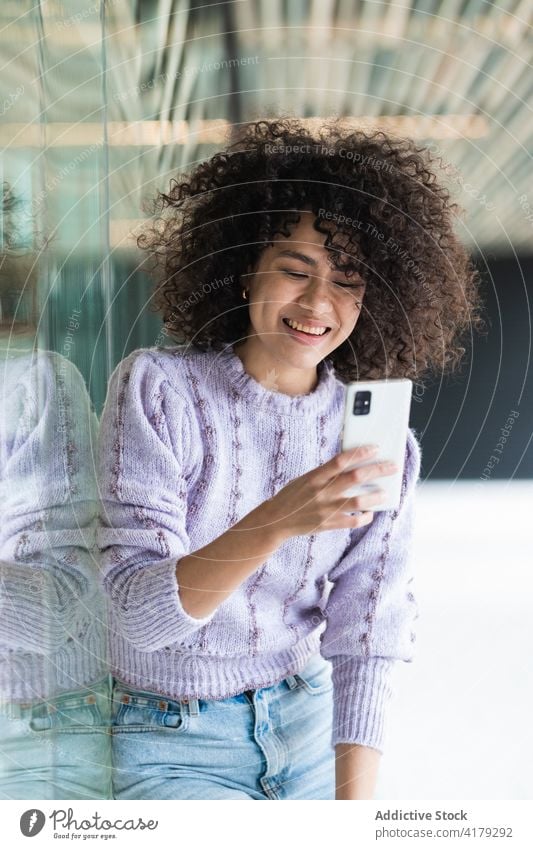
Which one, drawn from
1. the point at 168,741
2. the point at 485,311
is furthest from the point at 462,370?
the point at 168,741

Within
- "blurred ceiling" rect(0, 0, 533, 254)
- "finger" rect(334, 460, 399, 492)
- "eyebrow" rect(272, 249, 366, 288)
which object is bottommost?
"finger" rect(334, 460, 399, 492)

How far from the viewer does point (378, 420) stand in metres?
0.55

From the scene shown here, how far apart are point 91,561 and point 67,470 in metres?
0.06

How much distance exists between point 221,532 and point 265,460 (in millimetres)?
52

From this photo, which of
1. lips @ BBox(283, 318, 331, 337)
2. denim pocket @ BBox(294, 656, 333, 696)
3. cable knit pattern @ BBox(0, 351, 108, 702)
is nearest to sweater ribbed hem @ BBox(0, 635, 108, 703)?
cable knit pattern @ BBox(0, 351, 108, 702)

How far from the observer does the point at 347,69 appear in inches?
22.0

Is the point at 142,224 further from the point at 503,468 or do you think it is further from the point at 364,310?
the point at 503,468

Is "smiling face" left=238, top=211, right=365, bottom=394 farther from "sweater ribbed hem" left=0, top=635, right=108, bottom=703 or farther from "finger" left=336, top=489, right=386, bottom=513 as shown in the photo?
"sweater ribbed hem" left=0, top=635, right=108, bottom=703

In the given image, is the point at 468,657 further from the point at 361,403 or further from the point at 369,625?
the point at 361,403

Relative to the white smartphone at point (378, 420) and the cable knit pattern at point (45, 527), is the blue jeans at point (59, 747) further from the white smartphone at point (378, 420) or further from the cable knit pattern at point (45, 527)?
the white smartphone at point (378, 420)

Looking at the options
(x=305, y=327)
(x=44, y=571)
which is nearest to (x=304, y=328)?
(x=305, y=327)

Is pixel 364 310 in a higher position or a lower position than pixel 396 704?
higher

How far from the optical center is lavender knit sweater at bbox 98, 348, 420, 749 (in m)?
0.56

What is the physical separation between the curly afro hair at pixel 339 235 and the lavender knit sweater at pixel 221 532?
0.03m
